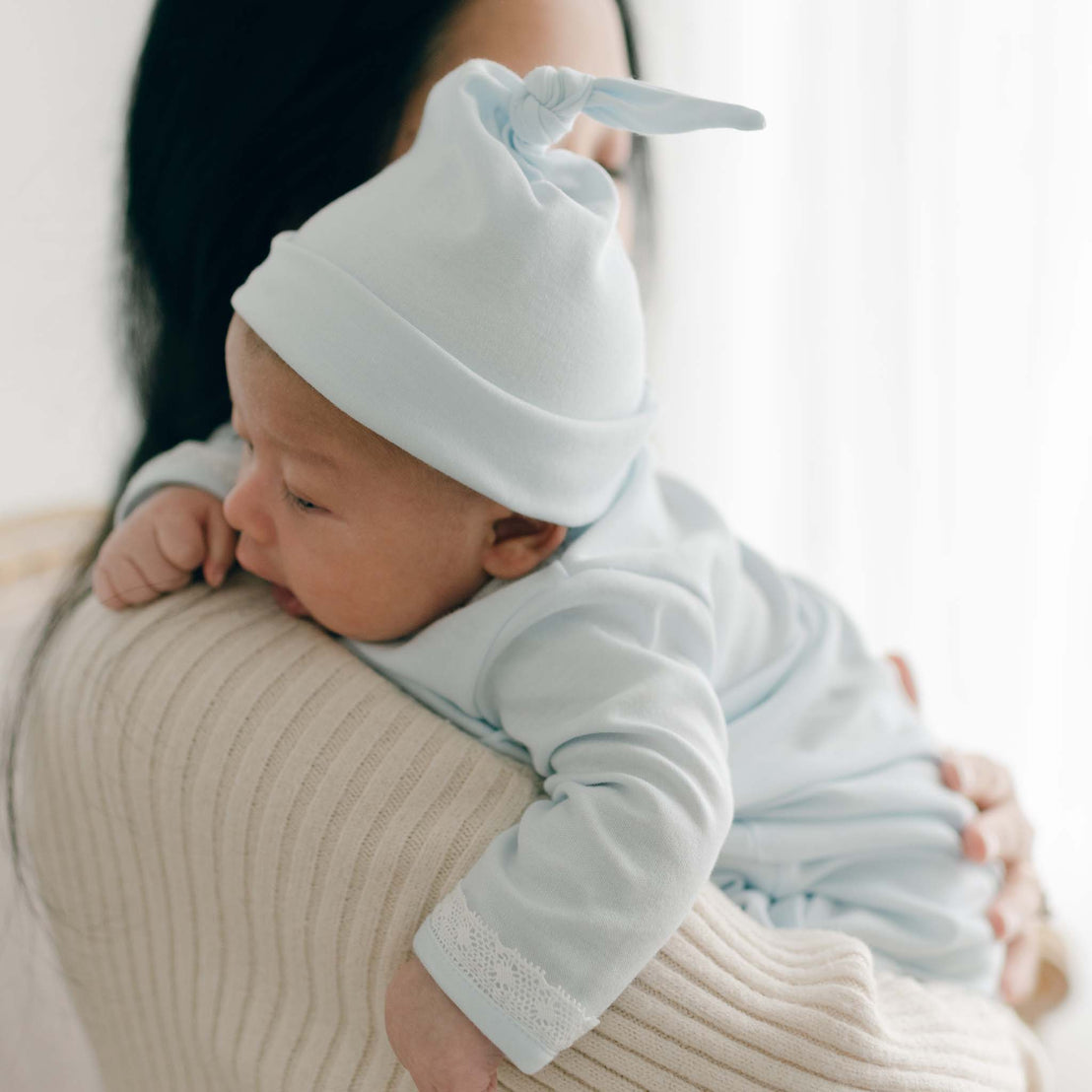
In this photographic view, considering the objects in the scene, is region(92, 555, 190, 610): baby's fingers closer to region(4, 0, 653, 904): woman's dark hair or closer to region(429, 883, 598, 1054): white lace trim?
region(4, 0, 653, 904): woman's dark hair

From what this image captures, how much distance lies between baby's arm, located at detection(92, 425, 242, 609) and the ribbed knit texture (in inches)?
0.8

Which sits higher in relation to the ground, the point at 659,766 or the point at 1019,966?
the point at 659,766

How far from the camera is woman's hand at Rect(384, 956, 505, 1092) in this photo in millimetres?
639

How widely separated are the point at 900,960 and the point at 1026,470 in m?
0.97

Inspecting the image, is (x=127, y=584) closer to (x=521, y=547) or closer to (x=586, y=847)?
(x=521, y=547)

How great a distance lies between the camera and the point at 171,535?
913 mm

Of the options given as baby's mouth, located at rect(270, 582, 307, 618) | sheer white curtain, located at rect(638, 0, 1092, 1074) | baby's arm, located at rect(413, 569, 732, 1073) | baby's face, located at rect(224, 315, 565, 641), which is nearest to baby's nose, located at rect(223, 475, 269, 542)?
baby's face, located at rect(224, 315, 565, 641)

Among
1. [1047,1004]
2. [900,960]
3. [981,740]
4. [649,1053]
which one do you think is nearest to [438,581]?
[649,1053]

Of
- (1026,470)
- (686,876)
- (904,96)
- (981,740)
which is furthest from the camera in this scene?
(981,740)

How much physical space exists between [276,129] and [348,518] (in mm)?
454

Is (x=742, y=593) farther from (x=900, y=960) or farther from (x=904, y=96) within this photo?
(x=904, y=96)

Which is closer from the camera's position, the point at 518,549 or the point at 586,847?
the point at 586,847

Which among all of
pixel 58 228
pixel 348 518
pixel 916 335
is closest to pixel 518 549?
pixel 348 518

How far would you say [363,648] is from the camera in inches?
35.4
